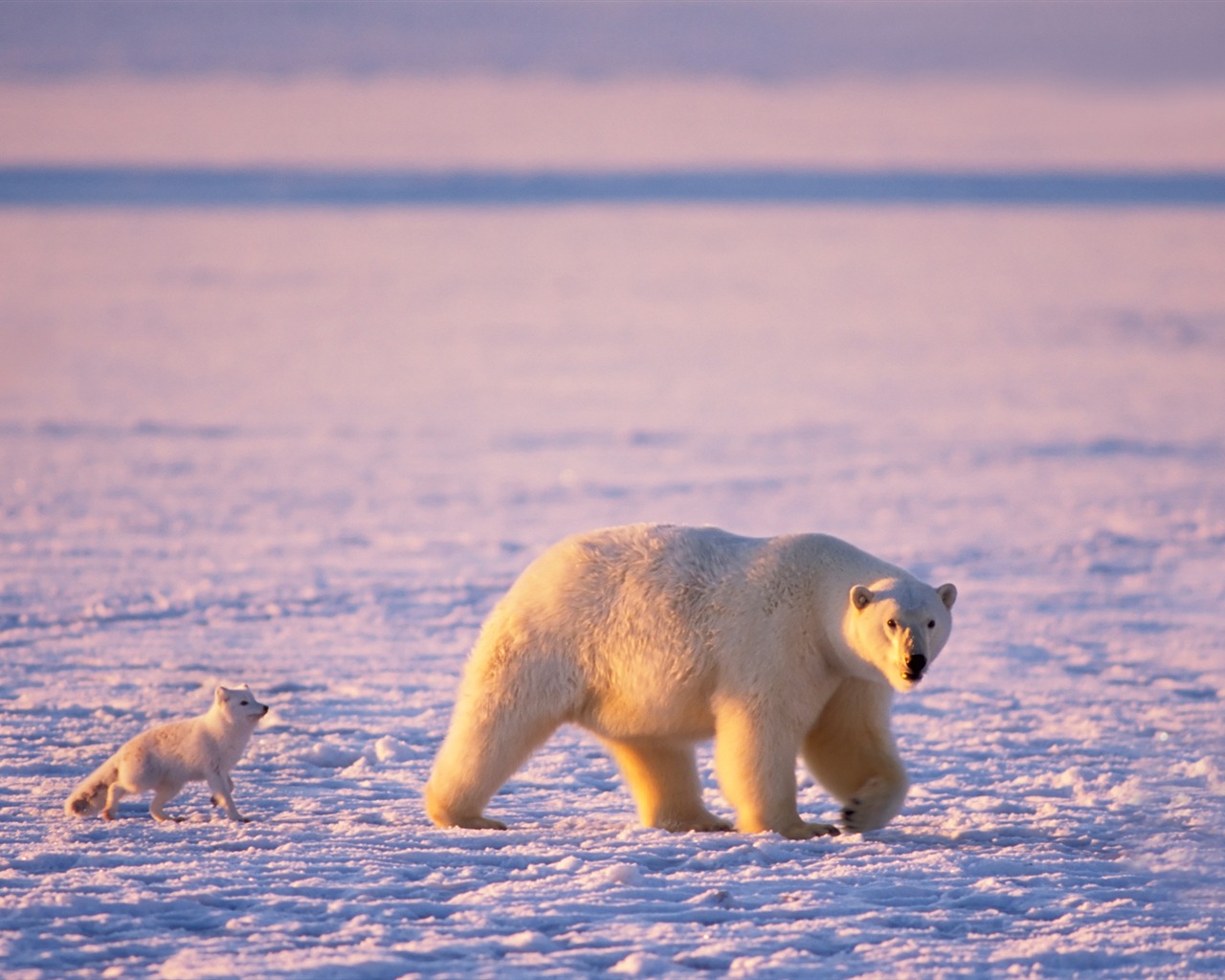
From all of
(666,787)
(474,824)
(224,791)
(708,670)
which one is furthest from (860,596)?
(224,791)

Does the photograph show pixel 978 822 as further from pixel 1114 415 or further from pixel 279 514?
pixel 1114 415

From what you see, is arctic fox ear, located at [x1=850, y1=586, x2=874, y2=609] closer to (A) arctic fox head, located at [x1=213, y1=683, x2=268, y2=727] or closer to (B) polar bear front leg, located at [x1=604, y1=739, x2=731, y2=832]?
(B) polar bear front leg, located at [x1=604, y1=739, x2=731, y2=832]

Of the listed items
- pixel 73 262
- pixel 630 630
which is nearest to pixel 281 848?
pixel 630 630

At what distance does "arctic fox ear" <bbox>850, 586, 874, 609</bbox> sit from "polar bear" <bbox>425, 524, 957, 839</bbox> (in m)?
0.01

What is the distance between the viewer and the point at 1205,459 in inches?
704

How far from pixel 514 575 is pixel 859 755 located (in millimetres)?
6094

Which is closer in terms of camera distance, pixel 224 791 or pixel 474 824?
pixel 474 824

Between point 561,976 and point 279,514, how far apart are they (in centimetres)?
1045

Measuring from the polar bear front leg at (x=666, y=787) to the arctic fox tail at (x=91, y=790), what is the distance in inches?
71.9

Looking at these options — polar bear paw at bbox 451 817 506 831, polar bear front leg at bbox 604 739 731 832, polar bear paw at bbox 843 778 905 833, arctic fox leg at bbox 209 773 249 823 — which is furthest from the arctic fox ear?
arctic fox leg at bbox 209 773 249 823

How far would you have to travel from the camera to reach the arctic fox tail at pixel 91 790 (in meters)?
5.89

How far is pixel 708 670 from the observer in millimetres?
5785

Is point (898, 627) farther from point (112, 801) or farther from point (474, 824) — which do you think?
point (112, 801)

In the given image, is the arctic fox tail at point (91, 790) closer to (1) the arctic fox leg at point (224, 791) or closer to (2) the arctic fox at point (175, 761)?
(2) the arctic fox at point (175, 761)
